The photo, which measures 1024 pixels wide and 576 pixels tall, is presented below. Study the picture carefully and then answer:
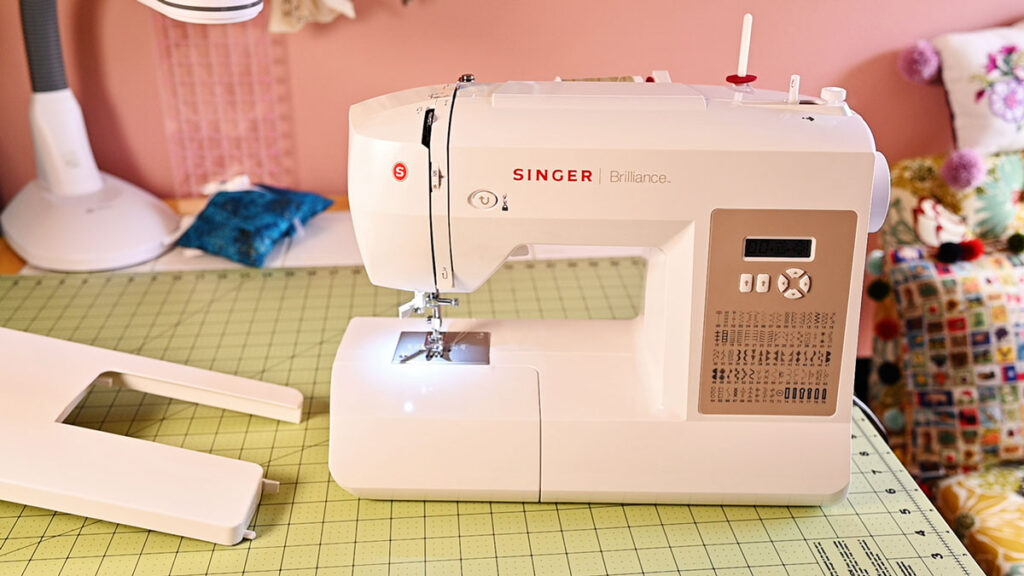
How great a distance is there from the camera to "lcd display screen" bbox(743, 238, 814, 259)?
1.23 m

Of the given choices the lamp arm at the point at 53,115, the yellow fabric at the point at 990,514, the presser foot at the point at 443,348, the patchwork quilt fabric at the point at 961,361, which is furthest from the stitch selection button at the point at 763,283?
the lamp arm at the point at 53,115

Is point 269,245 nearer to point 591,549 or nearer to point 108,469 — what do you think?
point 108,469

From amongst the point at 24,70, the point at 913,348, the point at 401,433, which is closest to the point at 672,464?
the point at 401,433

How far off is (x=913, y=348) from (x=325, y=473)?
4.99 ft

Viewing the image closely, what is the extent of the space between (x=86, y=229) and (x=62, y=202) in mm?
102

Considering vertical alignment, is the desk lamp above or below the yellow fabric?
above

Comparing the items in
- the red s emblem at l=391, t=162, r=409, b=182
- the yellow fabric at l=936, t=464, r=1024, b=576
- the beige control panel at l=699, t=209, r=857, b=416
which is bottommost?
the yellow fabric at l=936, t=464, r=1024, b=576

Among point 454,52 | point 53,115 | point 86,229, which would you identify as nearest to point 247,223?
point 86,229

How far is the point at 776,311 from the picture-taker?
1.27 metres

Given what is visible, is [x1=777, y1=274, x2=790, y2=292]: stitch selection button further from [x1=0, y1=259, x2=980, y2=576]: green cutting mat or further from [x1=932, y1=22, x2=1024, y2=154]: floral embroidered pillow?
[x1=932, y1=22, x2=1024, y2=154]: floral embroidered pillow

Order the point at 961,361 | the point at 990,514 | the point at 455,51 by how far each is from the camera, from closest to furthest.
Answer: the point at 990,514 < the point at 961,361 < the point at 455,51

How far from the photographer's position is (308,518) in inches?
50.1

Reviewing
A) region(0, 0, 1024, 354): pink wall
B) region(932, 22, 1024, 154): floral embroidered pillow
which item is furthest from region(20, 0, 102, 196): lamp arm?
region(932, 22, 1024, 154): floral embroidered pillow

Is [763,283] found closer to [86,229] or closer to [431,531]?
[431,531]
